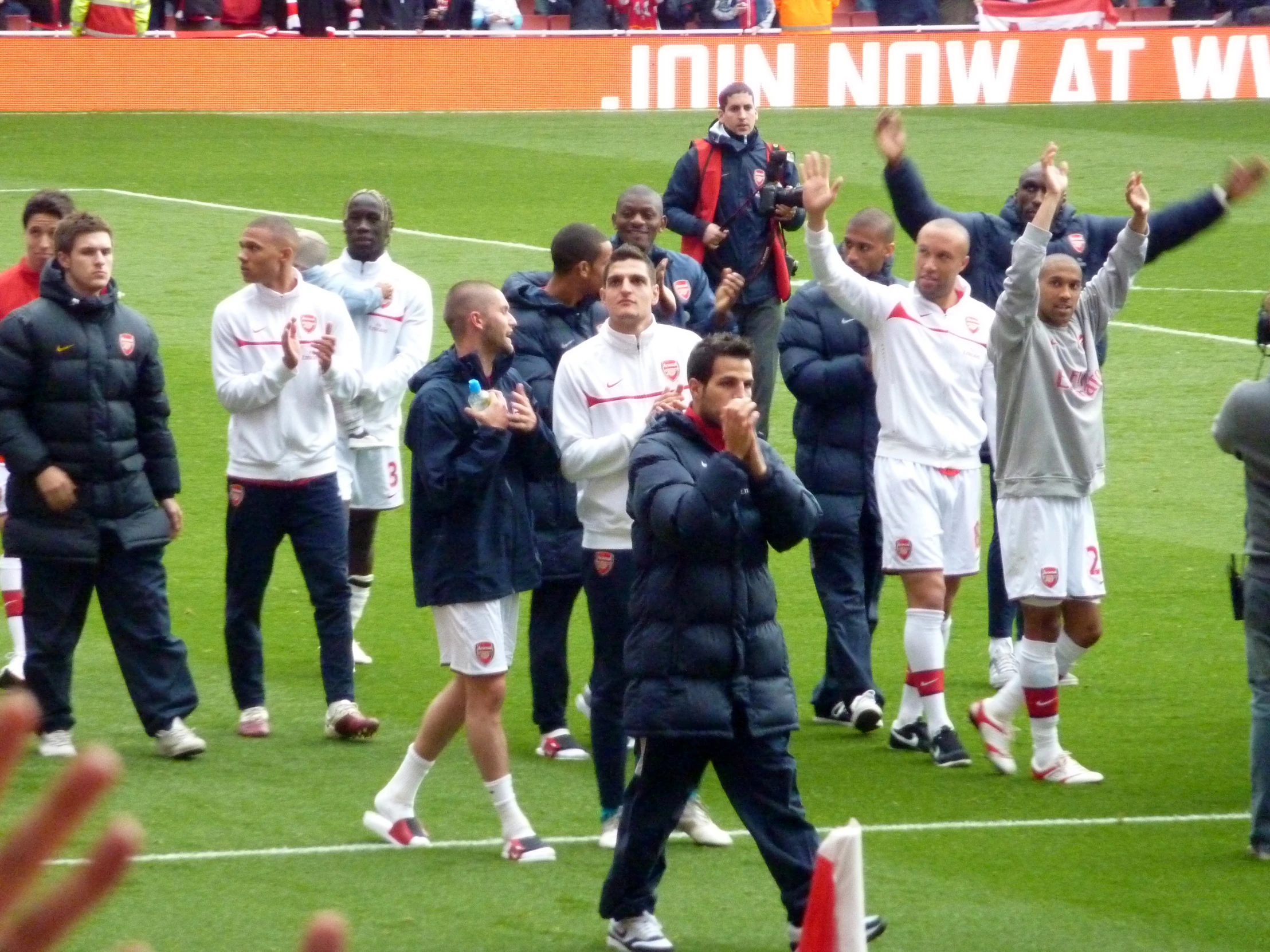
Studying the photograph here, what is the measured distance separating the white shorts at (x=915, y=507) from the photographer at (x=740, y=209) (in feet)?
14.5

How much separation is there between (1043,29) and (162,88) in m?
11.7

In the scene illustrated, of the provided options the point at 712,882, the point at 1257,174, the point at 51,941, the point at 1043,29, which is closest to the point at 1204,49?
the point at 1043,29

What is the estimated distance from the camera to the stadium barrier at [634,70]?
81.0 ft

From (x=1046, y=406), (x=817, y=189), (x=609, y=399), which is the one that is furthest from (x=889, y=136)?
(x=609, y=399)

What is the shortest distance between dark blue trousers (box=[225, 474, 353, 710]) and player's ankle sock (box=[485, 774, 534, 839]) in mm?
1716

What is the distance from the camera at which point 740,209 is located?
12.0 meters

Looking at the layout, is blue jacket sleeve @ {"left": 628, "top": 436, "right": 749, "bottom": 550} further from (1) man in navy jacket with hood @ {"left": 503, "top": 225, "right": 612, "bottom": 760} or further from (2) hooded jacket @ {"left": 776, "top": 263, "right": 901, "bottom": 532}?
(2) hooded jacket @ {"left": 776, "top": 263, "right": 901, "bottom": 532}

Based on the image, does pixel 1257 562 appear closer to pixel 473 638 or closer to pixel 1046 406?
pixel 1046 406

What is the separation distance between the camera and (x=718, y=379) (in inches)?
208

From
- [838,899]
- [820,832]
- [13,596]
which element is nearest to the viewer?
[838,899]

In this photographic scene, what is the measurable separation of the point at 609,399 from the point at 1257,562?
2135 millimetres

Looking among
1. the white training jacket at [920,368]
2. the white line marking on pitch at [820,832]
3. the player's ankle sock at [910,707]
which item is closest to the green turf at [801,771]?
the white line marking on pitch at [820,832]

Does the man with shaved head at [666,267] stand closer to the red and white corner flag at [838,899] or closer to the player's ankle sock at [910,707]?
the player's ankle sock at [910,707]

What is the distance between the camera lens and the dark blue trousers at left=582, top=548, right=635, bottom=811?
6266mm
